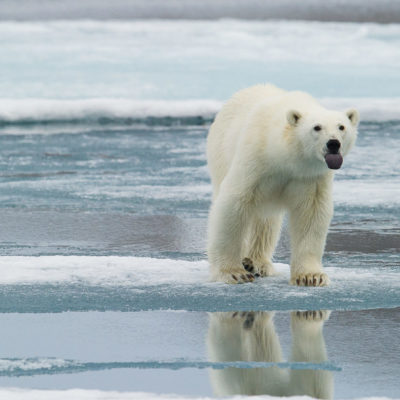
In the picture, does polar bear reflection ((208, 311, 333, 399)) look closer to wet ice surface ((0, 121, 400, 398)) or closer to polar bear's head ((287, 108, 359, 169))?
wet ice surface ((0, 121, 400, 398))

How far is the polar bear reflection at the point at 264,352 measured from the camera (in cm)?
305

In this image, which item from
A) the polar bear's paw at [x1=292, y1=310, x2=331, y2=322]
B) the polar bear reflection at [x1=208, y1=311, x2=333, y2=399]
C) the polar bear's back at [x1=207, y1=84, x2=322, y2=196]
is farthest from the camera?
the polar bear's back at [x1=207, y1=84, x2=322, y2=196]

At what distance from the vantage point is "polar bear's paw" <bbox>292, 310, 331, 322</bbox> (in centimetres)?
400

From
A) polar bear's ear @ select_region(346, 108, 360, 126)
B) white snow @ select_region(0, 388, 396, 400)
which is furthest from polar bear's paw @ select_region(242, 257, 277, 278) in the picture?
white snow @ select_region(0, 388, 396, 400)

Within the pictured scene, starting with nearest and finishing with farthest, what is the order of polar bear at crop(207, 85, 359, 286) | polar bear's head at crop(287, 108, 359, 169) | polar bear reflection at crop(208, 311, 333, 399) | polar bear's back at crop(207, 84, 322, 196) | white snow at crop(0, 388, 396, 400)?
white snow at crop(0, 388, 396, 400)
polar bear reflection at crop(208, 311, 333, 399)
polar bear's head at crop(287, 108, 359, 169)
polar bear at crop(207, 85, 359, 286)
polar bear's back at crop(207, 84, 322, 196)

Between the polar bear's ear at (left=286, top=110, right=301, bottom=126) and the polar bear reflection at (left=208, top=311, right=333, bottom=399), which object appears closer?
the polar bear reflection at (left=208, top=311, right=333, bottom=399)

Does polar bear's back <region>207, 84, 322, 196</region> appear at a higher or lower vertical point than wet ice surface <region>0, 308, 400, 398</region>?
higher

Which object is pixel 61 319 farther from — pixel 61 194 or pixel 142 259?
pixel 61 194

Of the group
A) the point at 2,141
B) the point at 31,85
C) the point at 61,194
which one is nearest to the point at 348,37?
the point at 31,85

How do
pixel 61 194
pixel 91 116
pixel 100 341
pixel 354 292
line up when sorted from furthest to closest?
pixel 91 116
pixel 61 194
pixel 354 292
pixel 100 341

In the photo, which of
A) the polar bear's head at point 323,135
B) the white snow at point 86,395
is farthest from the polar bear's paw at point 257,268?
the white snow at point 86,395

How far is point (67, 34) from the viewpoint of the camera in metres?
26.5

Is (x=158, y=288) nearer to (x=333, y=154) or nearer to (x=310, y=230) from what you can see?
(x=310, y=230)

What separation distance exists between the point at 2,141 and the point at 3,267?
18.2ft
